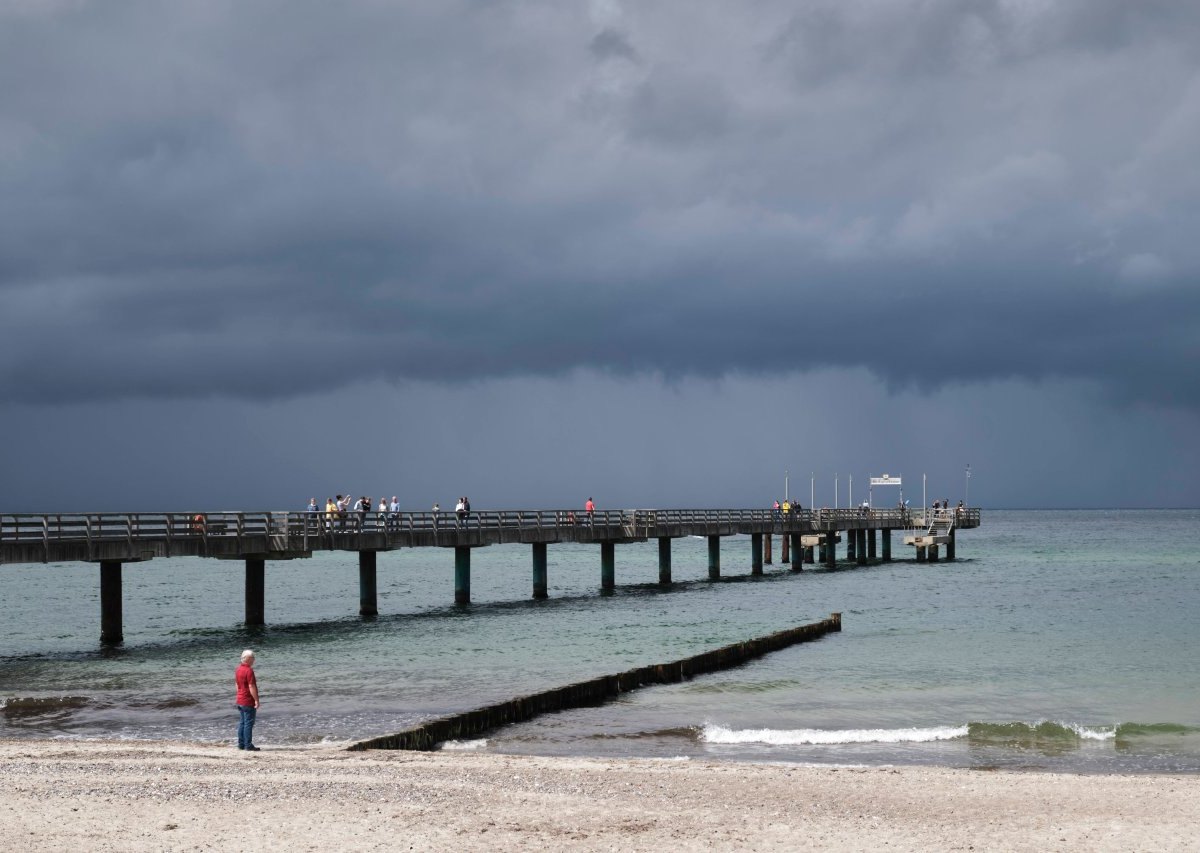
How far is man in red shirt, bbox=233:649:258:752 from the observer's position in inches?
719

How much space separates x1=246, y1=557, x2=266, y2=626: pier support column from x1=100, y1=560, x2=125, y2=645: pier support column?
486 cm

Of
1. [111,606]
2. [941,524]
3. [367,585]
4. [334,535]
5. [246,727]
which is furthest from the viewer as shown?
[941,524]

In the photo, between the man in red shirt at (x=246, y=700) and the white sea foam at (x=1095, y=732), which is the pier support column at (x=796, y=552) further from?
the man in red shirt at (x=246, y=700)

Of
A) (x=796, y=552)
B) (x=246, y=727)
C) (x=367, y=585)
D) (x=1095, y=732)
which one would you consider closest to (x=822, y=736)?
(x=1095, y=732)

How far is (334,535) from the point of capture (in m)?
41.1

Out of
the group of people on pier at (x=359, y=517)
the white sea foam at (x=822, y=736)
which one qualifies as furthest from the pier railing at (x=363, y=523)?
the white sea foam at (x=822, y=736)

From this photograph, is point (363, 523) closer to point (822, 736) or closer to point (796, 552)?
point (822, 736)

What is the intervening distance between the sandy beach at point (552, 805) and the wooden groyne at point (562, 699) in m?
0.94

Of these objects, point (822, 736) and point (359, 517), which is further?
point (359, 517)

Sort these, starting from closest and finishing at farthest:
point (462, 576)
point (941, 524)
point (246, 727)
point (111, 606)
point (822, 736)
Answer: point (246, 727), point (822, 736), point (111, 606), point (462, 576), point (941, 524)

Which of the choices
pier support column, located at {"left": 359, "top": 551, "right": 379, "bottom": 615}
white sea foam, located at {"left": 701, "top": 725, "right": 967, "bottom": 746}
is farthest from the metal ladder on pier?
white sea foam, located at {"left": 701, "top": 725, "right": 967, "bottom": 746}

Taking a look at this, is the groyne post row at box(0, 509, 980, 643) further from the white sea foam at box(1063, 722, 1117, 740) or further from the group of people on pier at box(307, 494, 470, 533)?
the white sea foam at box(1063, 722, 1117, 740)

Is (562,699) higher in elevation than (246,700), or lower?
lower

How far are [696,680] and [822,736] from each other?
615 centimetres
